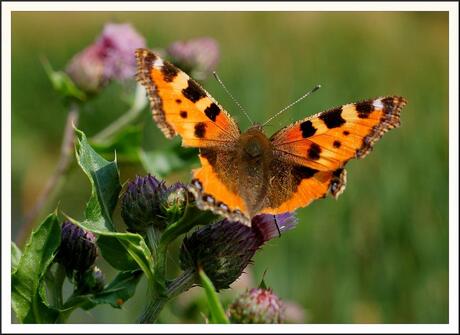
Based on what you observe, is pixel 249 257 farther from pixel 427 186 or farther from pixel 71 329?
pixel 427 186

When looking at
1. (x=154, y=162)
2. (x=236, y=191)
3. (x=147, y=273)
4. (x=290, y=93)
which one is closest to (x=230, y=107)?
(x=290, y=93)

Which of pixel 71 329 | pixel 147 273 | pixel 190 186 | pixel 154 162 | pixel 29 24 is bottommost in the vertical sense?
pixel 71 329

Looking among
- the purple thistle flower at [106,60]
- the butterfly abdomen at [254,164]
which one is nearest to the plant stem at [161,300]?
the butterfly abdomen at [254,164]

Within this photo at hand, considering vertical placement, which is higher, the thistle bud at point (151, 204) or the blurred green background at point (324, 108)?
the blurred green background at point (324, 108)

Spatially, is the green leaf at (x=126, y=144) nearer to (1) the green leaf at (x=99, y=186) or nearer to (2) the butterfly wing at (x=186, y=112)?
(2) the butterfly wing at (x=186, y=112)

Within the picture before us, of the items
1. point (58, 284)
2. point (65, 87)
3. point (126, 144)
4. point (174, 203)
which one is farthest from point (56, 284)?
point (65, 87)

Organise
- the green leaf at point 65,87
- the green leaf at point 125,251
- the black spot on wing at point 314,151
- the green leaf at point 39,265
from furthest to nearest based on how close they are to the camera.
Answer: the green leaf at point 65,87, the black spot on wing at point 314,151, the green leaf at point 39,265, the green leaf at point 125,251
